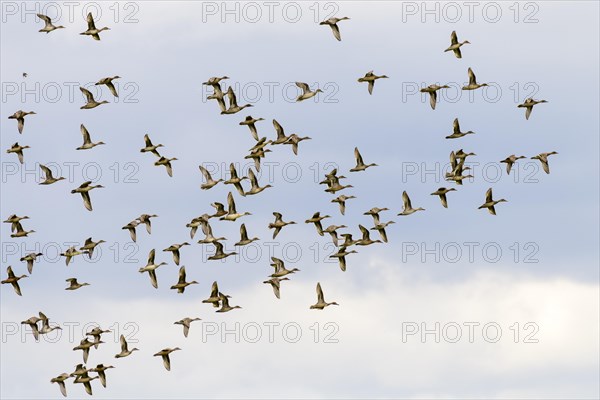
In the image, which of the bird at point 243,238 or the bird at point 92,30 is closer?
the bird at point 92,30

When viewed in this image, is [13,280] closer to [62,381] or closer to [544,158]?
[62,381]

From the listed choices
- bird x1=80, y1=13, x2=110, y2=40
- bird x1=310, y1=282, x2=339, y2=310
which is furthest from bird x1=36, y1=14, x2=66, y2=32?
bird x1=310, y1=282, x2=339, y2=310

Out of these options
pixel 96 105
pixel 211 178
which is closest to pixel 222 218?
pixel 211 178

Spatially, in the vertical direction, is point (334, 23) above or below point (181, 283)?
above

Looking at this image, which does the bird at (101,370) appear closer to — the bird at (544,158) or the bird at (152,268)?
the bird at (152,268)

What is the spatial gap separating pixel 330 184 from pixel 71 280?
17.4 meters

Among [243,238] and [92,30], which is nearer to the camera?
[92,30]

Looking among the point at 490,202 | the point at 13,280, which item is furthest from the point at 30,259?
the point at 490,202

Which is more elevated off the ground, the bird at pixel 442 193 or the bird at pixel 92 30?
the bird at pixel 92 30

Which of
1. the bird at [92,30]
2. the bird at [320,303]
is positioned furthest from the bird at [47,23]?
the bird at [320,303]

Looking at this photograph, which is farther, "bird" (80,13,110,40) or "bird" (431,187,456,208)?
"bird" (431,187,456,208)

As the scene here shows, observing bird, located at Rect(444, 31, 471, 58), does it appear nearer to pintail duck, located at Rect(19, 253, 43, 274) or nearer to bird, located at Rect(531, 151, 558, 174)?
bird, located at Rect(531, 151, 558, 174)

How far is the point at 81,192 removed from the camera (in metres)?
128

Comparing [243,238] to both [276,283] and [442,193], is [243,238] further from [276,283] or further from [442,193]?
[442,193]
